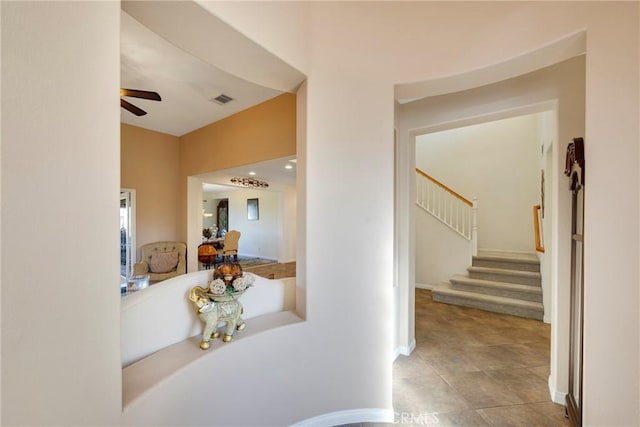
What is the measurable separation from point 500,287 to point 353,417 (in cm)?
346

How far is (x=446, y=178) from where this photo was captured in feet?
19.7

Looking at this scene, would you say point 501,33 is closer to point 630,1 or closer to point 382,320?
point 630,1

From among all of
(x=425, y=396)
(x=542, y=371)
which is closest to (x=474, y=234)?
(x=542, y=371)

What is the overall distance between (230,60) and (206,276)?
1251mm

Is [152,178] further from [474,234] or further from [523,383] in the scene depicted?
[474,234]

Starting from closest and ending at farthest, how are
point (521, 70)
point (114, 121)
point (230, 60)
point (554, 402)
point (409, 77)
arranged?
point (114, 121)
point (230, 60)
point (521, 70)
point (409, 77)
point (554, 402)

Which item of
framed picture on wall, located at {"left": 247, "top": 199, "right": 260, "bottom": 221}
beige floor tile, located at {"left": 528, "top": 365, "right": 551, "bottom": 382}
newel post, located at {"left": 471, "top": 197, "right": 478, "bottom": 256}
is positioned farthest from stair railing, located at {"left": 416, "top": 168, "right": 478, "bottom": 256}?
framed picture on wall, located at {"left": 247, "top": 199, "right": 260, "bottom": 221}

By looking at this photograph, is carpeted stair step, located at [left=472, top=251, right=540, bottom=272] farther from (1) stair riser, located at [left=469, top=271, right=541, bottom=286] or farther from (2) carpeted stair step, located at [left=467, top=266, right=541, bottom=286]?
(1) stair riser, located at [left=469, top=271, right=541, bottom=286]

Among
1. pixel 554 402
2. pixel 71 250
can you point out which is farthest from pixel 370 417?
pixel 71 250

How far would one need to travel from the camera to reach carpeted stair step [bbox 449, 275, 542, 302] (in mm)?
3781

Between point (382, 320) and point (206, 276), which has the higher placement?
point (206, 276)

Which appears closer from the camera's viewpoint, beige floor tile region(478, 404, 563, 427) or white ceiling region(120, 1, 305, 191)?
white ceiling region(120, 1, 305, 191)

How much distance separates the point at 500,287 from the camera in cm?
402

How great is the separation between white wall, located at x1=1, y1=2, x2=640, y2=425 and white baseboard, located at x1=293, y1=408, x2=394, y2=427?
13 millimetres
